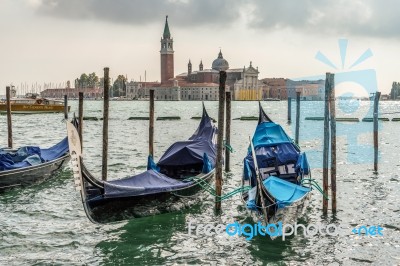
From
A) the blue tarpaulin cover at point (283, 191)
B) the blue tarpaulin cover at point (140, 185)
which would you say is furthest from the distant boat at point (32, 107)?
the blue tarpaulin cover at point (283, 191)

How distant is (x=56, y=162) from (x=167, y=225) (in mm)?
4442

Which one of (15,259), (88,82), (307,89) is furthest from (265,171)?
(88,82)

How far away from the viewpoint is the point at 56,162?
1093 centimetres

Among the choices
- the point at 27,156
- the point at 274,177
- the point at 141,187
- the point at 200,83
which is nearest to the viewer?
the point at 141,187

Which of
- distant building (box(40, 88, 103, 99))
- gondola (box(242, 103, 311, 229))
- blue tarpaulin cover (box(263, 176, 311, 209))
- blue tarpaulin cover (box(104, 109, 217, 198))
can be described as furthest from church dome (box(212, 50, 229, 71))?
blue tarpaulin cover (box(263, 176, 311, 209))

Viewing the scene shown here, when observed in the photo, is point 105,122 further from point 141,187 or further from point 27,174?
point 141,187

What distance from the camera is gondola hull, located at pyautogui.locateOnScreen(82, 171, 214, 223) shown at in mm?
6379

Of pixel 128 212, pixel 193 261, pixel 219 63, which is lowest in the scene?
pixel 193 261

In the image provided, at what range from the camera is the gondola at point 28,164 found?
30.2 ft

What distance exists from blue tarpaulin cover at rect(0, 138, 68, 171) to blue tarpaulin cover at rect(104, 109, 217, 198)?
2.85 meters

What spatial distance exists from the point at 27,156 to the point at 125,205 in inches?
181

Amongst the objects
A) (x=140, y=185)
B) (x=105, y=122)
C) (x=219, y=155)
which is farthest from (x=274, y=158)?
(x=105, y=122)

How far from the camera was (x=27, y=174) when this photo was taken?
9.67 meters

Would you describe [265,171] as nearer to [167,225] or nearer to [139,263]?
[167,225]
